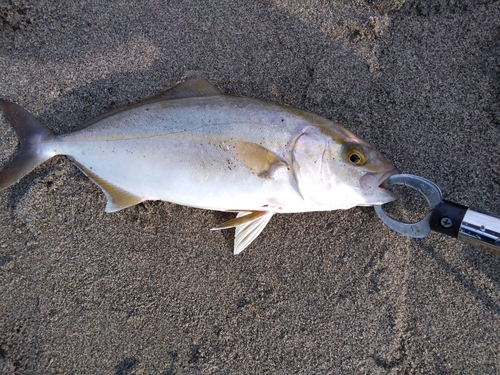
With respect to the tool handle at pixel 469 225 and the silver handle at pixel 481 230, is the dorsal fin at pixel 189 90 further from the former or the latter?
the silver handle at pixel 481 230

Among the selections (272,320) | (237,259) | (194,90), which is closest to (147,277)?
(237,259)

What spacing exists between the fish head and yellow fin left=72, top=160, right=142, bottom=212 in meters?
0.95

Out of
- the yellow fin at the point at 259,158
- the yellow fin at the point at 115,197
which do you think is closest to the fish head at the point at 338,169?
the yellow fin at the point at 259,158

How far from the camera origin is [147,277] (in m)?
2.12

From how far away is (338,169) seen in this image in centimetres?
183

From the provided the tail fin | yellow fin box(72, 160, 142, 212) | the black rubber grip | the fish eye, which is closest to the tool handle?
the black rubber grip

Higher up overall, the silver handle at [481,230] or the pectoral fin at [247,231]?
the silver handle at [481,230]

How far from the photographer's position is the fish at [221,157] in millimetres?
1842

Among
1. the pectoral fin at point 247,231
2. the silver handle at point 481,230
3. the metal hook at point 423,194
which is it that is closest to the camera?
the silver handle at point 481,230

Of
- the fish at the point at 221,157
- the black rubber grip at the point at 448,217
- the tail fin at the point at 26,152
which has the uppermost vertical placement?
the black rubber grip at the point at 448,217

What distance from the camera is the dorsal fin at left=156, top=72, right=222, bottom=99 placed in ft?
6.66

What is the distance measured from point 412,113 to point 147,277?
1.89 m

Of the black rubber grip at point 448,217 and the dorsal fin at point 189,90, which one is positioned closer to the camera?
the black rubber grip at point 448,217

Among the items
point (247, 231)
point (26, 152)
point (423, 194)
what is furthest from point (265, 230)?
point (26, 152)
